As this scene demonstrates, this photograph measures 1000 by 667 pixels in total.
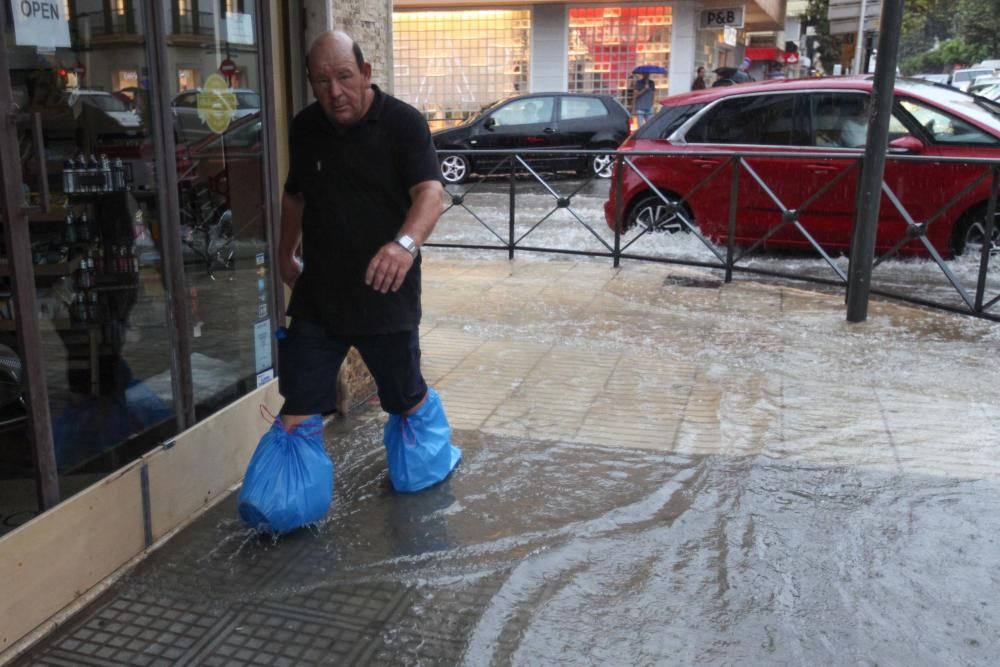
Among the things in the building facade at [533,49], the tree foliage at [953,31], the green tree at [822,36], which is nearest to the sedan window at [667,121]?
the building facade at [533,49]

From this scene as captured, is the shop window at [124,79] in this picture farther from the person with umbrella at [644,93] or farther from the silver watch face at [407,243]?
the person with umbrella at [644,93]

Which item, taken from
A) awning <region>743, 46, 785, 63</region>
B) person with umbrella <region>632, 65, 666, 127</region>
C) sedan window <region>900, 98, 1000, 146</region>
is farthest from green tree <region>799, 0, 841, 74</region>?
sedan window <region>900, 98, 1000, 146</region>

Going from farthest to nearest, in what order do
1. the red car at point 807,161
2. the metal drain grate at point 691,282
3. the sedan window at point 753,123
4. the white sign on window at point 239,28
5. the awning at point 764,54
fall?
the awning at point 764,54 → the sedan window at point 753,123 → the red car at point 807,161 → the metal drain grate at point 691,282 → the white sign on window at point 239,28

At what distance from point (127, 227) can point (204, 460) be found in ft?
3.10

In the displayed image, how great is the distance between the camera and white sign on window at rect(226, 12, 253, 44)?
3.84m

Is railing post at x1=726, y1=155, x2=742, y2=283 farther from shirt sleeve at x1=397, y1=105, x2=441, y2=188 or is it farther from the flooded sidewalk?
shirt sleeve at x1=397, y1=105, x2=441, y2=188

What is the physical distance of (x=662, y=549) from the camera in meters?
3.35

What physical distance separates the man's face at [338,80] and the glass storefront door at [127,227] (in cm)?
67

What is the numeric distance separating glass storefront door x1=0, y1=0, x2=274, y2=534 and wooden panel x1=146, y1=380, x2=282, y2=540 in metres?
0.07

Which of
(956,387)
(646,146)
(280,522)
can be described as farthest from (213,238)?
(646,146)

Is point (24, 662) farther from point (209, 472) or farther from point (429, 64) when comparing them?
point (429, 64)

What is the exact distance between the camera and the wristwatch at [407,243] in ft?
10.0

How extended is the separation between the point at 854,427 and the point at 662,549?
1652 millimetres

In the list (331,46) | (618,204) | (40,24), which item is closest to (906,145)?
(618,204)
